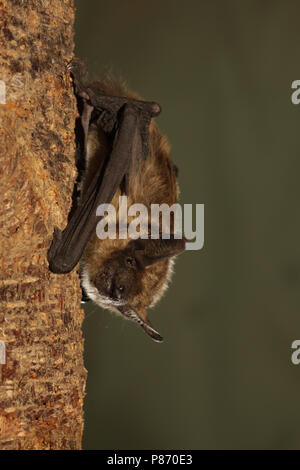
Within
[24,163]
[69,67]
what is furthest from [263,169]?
[24,163]

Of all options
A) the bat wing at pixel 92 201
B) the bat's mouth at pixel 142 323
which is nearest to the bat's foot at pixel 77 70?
the bat wing at pixel 92 201

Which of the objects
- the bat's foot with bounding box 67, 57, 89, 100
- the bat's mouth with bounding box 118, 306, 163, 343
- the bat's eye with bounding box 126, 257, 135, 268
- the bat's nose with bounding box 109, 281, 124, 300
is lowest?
the bat's mouth with bounding box 118, 306, 163, 343

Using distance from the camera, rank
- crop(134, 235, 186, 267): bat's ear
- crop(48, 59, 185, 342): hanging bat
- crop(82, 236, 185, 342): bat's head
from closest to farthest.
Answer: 1. crop(48, 59, 185, 342): hanging bat
2. crop(134, 235, 186, 267): bat's ear
3. crop(82, 236, 185, 342): bat's head

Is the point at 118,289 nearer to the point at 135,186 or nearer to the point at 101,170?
the point at 135,186

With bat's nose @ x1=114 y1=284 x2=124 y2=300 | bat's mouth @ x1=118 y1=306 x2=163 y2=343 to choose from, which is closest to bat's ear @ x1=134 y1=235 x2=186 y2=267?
bat's nose @ x1=114 y1=284 x2=124 y2=300

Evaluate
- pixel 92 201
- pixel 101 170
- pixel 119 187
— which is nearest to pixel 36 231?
pixel 92 201

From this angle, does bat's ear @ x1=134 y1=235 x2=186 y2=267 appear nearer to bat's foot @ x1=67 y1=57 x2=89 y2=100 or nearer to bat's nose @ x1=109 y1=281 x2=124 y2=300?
bat's nose @ x1=109 y1=281 x2=124 y2=300

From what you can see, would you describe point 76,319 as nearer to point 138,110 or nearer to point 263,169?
point 138,110
